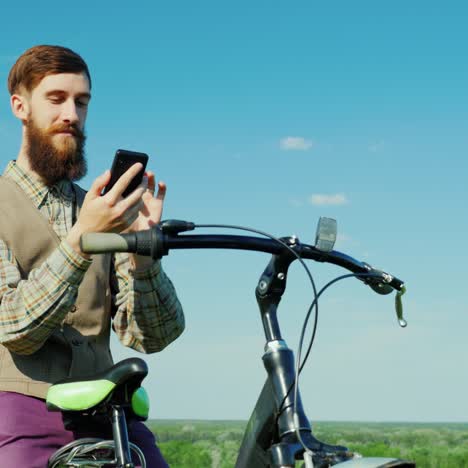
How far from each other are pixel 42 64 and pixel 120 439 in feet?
6.99

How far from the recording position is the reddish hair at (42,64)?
4121 mm

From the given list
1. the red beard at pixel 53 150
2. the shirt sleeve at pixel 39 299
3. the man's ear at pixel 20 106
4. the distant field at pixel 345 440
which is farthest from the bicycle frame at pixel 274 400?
the distant field at pixel 345 440

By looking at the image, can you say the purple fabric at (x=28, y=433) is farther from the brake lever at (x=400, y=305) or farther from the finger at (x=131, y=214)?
the brake lever at (x=400, y=305)

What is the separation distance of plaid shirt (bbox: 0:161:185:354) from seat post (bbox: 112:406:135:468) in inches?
21.3

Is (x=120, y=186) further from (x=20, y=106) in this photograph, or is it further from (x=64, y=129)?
(x=20, y=106)

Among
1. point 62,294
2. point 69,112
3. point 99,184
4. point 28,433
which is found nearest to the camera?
point 99,184

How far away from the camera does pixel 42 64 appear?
4.13m

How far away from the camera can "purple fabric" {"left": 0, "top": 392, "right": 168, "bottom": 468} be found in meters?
3.39

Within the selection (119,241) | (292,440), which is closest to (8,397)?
(119,241)

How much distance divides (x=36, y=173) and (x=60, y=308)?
1105mm

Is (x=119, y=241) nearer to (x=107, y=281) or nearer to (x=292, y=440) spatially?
(x=292, y=440)

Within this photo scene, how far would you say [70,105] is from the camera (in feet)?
13.4

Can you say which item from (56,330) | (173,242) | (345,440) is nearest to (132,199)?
(173,242)

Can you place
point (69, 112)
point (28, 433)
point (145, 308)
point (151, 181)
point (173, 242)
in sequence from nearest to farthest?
point (173, 242) < point (28, 433) < point (151, 181) < point (145, 308) < point (69, 112)
